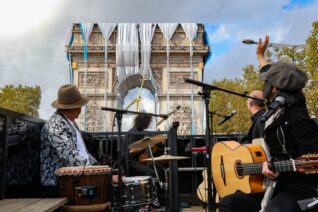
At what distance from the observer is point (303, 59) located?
62.6 feet

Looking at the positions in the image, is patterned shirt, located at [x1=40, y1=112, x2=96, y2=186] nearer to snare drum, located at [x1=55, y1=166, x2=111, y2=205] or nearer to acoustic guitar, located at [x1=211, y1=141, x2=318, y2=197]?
snare drum, located at [x1=55, y1=166, x2=111, y2=205]

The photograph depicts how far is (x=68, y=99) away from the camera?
4.07 m

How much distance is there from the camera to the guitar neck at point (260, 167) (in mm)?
2518

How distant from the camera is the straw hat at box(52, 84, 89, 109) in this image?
Answer: 4.02 meters

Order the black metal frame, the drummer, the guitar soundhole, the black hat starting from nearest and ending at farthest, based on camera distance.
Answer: the black hat < the guitar soundhole < the black metal frame < the drummer

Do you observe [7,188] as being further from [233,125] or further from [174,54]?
[233,125]

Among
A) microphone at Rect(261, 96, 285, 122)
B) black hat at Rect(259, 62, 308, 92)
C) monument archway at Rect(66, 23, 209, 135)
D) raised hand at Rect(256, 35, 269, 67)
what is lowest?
microphone at Rect(261, 96, 285, 122)

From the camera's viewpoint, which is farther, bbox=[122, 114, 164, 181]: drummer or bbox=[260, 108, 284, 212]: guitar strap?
bbox=[122, 114, 164, 181]: drummer

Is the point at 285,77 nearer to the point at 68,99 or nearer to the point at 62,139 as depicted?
the point at 62,139

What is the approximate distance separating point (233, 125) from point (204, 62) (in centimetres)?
591

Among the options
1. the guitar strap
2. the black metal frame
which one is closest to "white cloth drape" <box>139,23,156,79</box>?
the black metal frame

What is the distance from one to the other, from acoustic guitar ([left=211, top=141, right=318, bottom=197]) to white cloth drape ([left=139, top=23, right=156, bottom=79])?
981 inches

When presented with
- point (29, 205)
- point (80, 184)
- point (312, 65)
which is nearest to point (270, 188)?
point (80, 184)

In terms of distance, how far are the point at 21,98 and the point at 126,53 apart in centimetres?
1298
